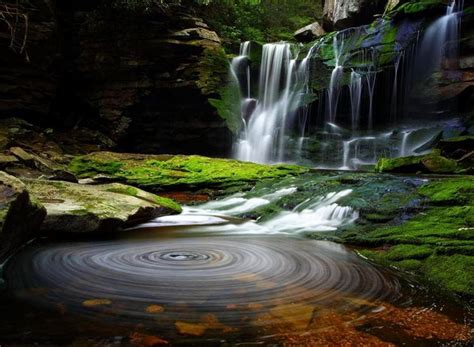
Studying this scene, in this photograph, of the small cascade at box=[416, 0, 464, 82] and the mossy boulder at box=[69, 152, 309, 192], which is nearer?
the mossy boulder at box=[69, 152, 309, 192]

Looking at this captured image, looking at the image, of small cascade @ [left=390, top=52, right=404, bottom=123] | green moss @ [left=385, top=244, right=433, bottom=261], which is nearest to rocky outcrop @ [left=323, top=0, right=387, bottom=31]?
small cascade @ [left=390, top=52, right=404, bottom=123]

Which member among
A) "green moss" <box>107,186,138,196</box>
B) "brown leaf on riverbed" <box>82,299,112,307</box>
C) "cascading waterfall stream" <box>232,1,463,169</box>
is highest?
"cascading waterfall stream" <box>232,1,463,169</box>

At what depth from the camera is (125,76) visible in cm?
1617

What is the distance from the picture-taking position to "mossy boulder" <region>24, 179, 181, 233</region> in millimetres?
5461

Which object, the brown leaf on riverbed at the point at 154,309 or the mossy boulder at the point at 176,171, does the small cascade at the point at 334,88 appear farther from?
the brown leaf on riverbed at the point at 154,309

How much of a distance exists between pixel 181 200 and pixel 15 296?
21.4ft

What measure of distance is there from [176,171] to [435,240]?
26.6 feet

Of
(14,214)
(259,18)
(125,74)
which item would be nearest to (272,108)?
(125,74)

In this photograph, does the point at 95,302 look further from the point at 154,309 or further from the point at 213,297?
the point at 213,297

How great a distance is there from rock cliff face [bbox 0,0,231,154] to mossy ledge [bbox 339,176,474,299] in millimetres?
10299

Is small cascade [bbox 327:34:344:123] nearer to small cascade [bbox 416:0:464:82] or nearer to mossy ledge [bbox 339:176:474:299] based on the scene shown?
small cascade [bbox 416:0:464:82]

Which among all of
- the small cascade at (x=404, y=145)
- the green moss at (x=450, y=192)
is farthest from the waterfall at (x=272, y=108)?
the green moss at (x=450, y=192)

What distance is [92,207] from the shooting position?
5.98 metres

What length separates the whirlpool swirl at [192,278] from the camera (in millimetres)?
3213
